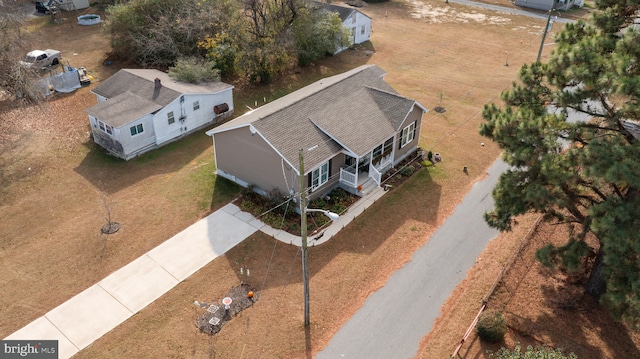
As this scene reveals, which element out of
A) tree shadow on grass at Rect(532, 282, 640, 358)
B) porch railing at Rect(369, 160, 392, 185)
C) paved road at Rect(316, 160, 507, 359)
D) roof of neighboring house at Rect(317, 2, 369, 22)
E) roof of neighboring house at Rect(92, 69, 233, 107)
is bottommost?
paved road at Rect(316, 160, 507, 359)

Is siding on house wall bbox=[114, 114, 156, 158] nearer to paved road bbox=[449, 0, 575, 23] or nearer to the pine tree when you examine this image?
the pine tree

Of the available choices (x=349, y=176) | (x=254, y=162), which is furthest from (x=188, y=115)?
(x=349, y=176)

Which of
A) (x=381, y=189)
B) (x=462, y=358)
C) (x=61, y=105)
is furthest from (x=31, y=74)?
(x=462, y=358)

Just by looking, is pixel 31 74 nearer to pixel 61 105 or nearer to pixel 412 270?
pixel 61 105

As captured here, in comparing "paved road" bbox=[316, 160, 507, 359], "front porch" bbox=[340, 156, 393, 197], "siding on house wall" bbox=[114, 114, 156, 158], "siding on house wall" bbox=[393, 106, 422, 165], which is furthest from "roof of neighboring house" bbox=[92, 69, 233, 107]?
"paved road" bbox=[316, 160, 507, 359]

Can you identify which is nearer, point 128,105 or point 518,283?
point 518,283

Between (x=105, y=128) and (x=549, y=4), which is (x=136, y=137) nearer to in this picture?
(x=105, y=128)
